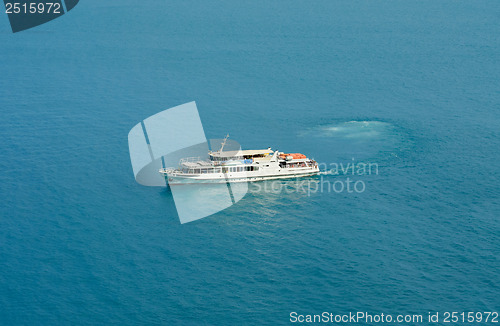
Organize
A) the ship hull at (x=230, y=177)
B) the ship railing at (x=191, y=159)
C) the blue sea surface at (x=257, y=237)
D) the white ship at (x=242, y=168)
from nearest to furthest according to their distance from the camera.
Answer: the blue sea surface at (x=257, y=237) → the ship hull at (x=230, y=177) → the white ship at (x=242, y=168) → the ship railing at (x=191, y=159)

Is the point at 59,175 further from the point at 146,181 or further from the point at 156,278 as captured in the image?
the point at 156,278

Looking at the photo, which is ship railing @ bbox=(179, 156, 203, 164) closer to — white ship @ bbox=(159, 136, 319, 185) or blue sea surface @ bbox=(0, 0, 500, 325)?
white ship @ bbox=(159, 136, 319, 185)

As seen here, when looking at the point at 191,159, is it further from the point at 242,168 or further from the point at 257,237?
the point at 257,237

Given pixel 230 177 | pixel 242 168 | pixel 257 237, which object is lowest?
pixel 257 237

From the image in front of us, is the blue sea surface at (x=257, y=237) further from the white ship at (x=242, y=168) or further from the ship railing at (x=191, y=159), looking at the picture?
the ship railing at (x=191, y=159)

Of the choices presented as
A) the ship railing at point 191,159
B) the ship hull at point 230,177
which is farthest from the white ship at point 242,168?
the ship railing at point 191,159

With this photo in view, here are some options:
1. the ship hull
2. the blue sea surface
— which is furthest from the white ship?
the blue sea surface

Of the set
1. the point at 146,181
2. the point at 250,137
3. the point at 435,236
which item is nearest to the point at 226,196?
the point at 146,181

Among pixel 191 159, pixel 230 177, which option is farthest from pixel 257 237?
pixel 191 159
